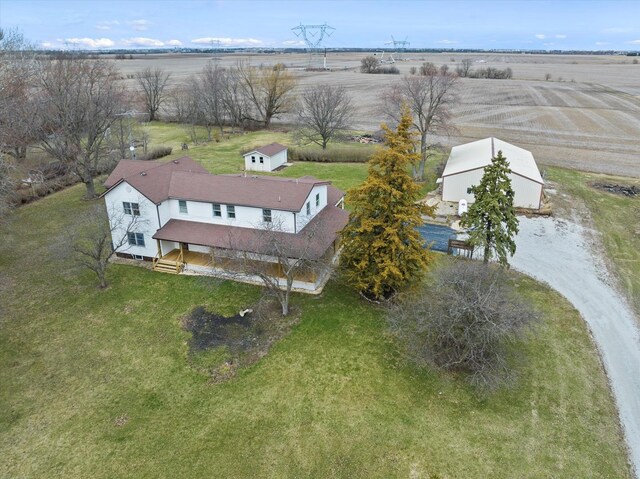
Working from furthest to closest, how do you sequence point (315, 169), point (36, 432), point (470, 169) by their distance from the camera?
point (315, 169) → point (470, 169) → point (36, 432)

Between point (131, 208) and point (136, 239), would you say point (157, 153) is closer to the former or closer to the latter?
point (136, 239)

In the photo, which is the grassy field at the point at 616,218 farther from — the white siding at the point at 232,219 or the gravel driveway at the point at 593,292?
the white siding at the point at 232,219

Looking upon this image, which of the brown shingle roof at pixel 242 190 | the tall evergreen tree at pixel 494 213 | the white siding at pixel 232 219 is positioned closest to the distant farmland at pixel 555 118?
the tall evergreen tree at pixel 494 213

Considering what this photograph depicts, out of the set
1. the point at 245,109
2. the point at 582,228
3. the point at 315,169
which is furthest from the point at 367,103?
the point at 582,228

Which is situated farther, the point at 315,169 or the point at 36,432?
the point at 315,169

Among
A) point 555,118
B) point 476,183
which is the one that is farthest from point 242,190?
point 555,118

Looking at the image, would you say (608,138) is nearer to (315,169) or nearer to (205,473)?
(315,169)
